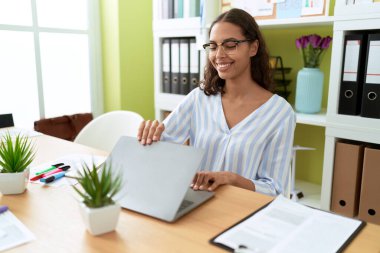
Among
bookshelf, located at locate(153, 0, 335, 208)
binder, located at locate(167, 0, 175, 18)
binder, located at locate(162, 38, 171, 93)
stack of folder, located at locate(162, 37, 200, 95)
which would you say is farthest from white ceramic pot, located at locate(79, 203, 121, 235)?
binder, located at locate(167, 0, 175, 18)

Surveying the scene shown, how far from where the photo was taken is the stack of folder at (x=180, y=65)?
208cm

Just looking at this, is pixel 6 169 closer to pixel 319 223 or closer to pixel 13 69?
pixel 319 223

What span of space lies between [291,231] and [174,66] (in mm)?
1603

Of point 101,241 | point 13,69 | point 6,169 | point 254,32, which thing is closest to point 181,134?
point 254,32

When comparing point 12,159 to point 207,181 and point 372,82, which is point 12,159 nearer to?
point 207,181

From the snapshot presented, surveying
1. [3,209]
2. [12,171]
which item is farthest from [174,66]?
[3,209]

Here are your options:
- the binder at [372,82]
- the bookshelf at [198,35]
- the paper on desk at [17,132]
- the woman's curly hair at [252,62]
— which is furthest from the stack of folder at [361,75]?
the paper on desk at [17,132]

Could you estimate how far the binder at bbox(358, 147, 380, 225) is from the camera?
147cm

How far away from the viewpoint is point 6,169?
95 cm

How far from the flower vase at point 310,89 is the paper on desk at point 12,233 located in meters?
1.43

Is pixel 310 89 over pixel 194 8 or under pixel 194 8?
under

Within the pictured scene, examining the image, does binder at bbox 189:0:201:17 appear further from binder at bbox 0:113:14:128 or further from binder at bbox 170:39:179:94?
binder at bbox 0:113:14:128

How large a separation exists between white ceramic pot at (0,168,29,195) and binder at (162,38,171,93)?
139cm

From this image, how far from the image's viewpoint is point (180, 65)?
2150 mm
